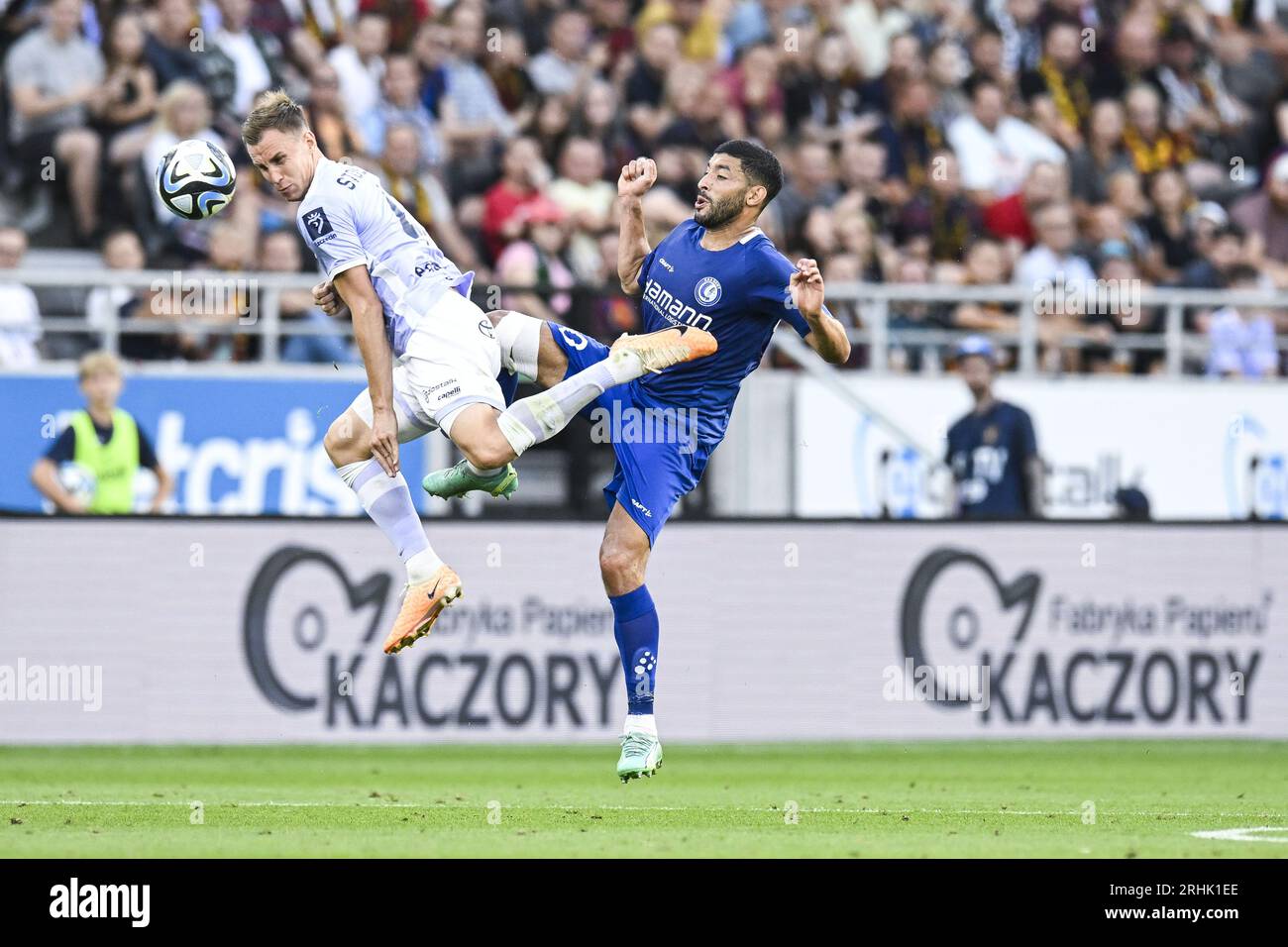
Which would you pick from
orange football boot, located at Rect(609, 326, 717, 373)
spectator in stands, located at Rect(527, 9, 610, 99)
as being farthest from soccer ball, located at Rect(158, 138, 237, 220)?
spectator in stands, located at Rect(527, 9, 610, 99)

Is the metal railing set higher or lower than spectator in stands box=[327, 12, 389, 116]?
lower

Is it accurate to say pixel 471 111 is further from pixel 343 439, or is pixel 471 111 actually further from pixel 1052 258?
pixel 343 439

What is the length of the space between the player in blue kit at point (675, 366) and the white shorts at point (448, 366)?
34 centimetres

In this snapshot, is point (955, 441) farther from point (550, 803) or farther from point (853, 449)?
point (550, 803)

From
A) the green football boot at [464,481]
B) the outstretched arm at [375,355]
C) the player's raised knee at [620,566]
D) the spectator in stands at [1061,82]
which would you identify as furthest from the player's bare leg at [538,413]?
the spectator in stands at [1061,82]

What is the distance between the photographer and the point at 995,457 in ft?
56.1

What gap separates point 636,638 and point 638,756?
27.3 inches

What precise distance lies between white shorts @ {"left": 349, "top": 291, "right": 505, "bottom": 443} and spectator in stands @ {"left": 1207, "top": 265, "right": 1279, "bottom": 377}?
398 inches

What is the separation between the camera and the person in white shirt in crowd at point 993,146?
20.3 m

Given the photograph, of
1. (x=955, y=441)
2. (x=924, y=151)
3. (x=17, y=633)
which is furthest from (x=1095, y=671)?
(x=17, y=633)

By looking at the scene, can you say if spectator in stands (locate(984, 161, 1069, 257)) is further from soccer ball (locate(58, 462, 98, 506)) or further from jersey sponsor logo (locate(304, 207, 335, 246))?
jersey sponsor logo (locate(304, 207, 335, 246))

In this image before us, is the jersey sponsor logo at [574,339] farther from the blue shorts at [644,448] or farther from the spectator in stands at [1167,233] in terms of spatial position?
the spectator in stands at [1167,233]

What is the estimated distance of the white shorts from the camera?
420 inches
